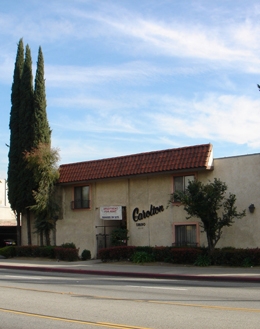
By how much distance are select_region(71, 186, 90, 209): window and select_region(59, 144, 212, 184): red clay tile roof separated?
101cm

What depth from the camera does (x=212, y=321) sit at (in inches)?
368

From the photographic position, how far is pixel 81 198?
105 ft

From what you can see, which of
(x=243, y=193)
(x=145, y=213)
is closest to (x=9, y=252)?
(x=145, y=213)

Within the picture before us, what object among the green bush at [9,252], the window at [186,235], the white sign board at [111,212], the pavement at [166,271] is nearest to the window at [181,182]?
the window at [186,235]

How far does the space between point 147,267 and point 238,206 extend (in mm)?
5491

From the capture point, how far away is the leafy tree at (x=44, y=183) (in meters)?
31.8

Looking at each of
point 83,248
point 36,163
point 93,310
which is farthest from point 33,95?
point 93,310

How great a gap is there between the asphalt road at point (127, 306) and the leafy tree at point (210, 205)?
7417 mm

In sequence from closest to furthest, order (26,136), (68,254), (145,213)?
(145,213), (68,254), (26,136)

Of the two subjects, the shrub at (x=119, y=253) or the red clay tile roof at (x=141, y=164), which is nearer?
the red clay tile roof at (x=141, y=164)

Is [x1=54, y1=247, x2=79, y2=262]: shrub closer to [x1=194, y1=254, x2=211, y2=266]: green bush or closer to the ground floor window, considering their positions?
the ground floor window

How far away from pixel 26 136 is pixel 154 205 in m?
10.7

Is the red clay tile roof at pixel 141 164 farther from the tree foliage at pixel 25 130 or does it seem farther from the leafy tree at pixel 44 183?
the tree foliage at pixel 25 130

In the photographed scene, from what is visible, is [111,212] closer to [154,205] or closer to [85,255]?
[154,205]
